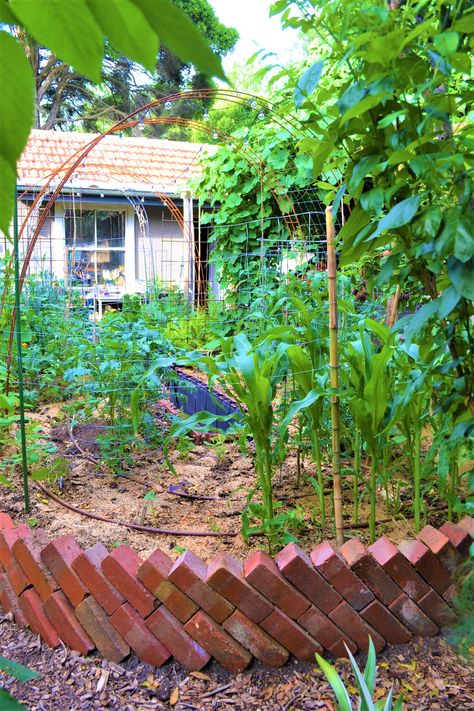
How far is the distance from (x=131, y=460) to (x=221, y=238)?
182 inches

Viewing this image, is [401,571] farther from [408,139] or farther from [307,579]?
[408,139]

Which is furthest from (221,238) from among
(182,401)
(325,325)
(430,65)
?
(430,65)

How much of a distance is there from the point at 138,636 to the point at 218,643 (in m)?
0.27

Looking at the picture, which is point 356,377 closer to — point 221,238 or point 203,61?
point 203,61

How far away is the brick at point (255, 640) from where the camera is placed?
6.50 feet

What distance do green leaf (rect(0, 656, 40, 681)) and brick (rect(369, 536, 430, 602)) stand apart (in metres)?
1.84

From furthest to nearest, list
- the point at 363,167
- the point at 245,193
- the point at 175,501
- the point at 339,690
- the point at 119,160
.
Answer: the point at 119,160 → the point at 245,193 → the point at 175,501 → the point at 339,690 → the point at 363,167

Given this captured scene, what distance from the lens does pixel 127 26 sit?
13.9 inches

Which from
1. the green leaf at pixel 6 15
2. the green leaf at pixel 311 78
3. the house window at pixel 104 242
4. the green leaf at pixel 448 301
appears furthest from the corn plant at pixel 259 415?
the house window at pixel 104 242

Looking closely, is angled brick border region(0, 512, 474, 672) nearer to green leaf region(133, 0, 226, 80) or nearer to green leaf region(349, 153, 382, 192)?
green leaf region(349, 153, 382, 192)

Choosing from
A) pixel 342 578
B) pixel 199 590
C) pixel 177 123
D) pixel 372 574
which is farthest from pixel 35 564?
pixel 177 123

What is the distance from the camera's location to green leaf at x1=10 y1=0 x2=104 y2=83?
13.2 inches

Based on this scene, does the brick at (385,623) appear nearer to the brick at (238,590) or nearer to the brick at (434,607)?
the brick at (434,607)

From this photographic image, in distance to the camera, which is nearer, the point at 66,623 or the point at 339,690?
the point at 339,690
